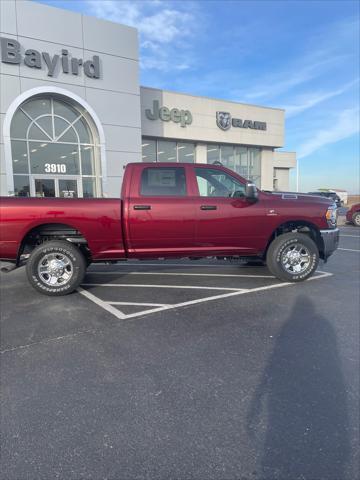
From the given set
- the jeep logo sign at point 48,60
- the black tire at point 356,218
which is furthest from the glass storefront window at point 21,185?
the black tire at point 356,218

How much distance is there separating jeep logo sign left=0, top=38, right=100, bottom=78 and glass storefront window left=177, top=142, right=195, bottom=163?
7541 millimetres

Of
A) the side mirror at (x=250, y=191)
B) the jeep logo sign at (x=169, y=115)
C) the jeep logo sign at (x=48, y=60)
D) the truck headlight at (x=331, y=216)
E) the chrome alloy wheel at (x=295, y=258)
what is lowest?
the chrome alloy wheel at (x=295, y=258)

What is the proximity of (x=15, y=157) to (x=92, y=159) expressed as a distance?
3.52 metres

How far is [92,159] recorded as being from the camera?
16078 millimetres

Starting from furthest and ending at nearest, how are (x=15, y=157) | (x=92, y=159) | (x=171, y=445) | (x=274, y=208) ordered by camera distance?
1. (x=92, y=159)
2. (x=15, y=157)
3. (x=274, y=208)
4. (x=171, y=445)

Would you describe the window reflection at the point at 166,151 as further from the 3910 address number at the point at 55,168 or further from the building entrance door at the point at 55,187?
the 3910 address number at the point at 55,168

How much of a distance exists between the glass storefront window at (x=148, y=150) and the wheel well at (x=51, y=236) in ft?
50.7

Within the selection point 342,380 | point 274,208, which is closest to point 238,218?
point 274,208

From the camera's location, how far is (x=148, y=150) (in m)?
20.3

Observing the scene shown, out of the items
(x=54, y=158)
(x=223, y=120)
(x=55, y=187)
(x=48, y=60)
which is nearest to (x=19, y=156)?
(x=54, y=158)

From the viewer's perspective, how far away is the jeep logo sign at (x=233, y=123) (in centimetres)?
2189

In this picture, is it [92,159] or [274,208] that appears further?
[92,159]

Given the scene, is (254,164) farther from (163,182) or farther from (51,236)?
(51,236)

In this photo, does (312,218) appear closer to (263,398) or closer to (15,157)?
(263,398)
